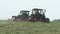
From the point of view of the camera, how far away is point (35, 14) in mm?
26469

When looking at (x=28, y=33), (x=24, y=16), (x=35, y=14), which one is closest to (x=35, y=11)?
(x=35, y=14)

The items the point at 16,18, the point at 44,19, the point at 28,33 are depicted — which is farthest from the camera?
the point at 16,18

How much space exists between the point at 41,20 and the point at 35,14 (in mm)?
1025

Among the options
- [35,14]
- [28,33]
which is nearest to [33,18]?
[35,14]

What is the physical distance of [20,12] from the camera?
30172mm

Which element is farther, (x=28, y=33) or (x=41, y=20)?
(x=41, y=20)

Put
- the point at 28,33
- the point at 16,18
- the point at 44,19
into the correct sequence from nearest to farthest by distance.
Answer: the point at 28,33, the point at 44,19, the point at 16,18

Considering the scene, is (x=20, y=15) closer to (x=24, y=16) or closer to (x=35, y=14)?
(x=24, y=16)

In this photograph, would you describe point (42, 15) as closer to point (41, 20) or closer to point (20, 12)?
point (41, 20)

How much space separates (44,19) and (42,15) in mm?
660

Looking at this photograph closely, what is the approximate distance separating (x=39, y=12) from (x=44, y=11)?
0.59m

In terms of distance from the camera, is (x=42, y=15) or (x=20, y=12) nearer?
(x=42, y=15)

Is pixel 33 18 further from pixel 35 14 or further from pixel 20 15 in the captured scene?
pixel 20 15

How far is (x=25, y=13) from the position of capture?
98.6ft
